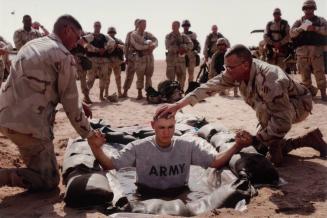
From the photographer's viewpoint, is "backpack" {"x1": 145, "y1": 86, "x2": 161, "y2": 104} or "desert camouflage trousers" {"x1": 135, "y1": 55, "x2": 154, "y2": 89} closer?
"backpack" {"x1": 145, "y1": 86, "x2": 161, "y2": 104}

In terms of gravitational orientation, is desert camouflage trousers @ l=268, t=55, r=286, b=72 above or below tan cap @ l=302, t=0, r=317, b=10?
below

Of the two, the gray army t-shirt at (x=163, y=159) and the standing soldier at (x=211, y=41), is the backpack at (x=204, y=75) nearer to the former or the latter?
the standing soldier at (x=211, y=41)

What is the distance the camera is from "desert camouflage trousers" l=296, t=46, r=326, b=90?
31.4ft

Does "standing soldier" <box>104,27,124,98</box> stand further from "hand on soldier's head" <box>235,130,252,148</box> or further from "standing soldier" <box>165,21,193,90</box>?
"hand on soldier's head" <box>235,130,252,148</box>

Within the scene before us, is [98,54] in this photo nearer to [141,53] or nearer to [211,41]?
[141,53]

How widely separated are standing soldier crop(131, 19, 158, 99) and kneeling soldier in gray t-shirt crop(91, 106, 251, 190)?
285 inches

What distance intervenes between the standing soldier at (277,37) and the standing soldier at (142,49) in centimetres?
292

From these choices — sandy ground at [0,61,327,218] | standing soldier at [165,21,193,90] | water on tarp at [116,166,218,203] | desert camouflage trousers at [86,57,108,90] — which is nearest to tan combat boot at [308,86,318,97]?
sandy ground at [0,61,327,218]

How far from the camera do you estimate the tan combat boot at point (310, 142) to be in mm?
5289

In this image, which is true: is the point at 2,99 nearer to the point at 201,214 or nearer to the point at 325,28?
the point at 201,214

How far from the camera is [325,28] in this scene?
931 cm

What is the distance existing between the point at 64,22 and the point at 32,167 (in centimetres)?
135

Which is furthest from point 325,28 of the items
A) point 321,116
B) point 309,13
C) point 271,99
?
point 271,99

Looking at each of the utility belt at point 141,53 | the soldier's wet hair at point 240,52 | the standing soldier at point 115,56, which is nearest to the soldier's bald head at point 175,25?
the utility belt at point 141,53
